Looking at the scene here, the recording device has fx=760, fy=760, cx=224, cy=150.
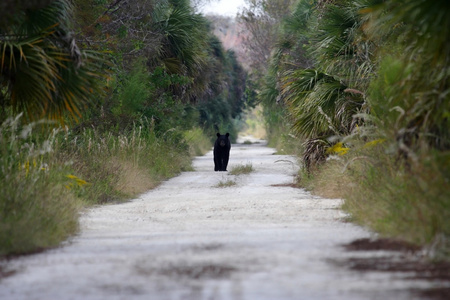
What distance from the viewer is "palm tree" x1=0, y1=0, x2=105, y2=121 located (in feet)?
29.8

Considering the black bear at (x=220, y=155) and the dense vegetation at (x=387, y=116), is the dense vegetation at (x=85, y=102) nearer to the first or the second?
the black bear at (x=220, y=155)

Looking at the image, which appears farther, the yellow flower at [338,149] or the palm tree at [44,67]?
the yellow flower at [338,149]

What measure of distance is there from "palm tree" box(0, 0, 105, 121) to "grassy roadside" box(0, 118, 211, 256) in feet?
Result: 1.31

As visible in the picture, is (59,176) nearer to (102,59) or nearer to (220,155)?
(102,59)

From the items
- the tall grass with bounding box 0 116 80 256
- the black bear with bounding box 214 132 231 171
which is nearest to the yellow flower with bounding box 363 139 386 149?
the tall grass with bounding box 0 116 80 256

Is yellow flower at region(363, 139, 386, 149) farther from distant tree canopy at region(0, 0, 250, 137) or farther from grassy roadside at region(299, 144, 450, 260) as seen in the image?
distant tree canopy at region(0, 0, 250, 137)

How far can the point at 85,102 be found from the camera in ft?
32.3

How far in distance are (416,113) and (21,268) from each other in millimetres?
4365

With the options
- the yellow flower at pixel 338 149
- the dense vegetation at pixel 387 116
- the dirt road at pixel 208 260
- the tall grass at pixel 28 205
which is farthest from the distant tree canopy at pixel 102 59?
the yellow flower at pixel 338 149

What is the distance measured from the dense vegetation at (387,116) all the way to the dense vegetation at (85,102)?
340 centimetres

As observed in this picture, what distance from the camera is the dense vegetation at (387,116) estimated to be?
6895 millimetres

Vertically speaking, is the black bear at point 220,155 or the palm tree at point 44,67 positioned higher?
the palm tree at point 44,67

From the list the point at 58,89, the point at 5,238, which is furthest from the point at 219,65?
the point at 5,238

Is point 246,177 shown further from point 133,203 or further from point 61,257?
point 61,257
